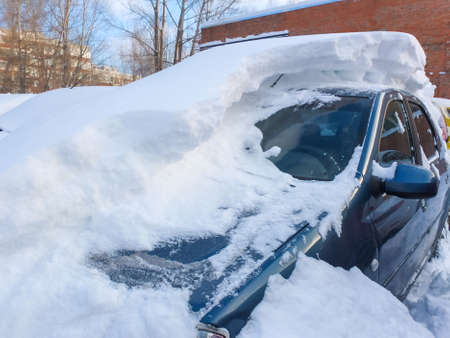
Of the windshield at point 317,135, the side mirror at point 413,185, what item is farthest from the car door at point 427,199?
the windshield at point 317,135

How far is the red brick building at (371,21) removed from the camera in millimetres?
12812

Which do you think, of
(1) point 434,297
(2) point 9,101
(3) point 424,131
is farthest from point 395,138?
(2) point 9,101

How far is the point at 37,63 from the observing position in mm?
23609

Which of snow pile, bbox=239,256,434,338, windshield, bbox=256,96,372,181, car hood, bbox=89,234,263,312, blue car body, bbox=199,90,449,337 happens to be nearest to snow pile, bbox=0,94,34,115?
windshield, bbox=256,96,372,181

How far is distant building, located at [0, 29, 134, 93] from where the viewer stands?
23094 mm

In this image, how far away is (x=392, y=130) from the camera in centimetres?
206

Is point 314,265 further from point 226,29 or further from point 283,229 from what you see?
point 226,29

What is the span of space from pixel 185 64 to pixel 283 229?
176 cm

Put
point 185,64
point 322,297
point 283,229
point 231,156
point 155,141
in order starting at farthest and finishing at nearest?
point 185,64 < point 231,156 < point 155,141 < point 283,229 < point 322,297

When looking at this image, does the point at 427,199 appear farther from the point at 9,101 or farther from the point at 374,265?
the point at 9,101

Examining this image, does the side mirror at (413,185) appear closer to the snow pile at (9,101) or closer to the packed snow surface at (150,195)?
the packed snow surface at (150,195)

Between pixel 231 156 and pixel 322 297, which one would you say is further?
pixel 231 156

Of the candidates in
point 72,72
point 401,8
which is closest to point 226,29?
point 401,8

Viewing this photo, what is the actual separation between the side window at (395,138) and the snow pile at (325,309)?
766 millimetres
